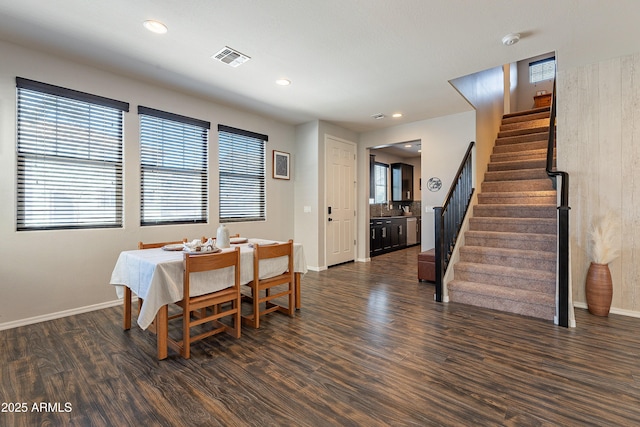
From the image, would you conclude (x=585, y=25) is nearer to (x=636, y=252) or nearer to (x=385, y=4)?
(x=385, y=4)

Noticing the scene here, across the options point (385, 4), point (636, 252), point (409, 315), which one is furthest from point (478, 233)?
point (385, 4)

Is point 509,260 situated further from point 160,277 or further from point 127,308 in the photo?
point 127,308

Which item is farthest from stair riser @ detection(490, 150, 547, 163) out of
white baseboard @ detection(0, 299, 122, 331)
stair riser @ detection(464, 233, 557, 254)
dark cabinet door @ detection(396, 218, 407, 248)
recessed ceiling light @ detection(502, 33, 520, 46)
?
white baseboard @ detection(0, 299, 122, 331)

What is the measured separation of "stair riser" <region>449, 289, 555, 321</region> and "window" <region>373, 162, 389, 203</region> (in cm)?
480

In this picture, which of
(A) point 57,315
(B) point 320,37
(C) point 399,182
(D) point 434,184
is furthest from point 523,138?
(A) point 57,315

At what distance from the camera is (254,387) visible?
75.3 inches

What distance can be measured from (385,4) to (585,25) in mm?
1814

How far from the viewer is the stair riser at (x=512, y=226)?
3.83 metres

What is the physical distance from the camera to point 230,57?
10.3 ft

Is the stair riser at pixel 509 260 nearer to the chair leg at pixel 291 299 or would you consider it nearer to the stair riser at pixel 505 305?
the stair riser at pixel 505 305

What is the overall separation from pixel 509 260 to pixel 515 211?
98 cm

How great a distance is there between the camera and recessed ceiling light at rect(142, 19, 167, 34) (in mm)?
2518

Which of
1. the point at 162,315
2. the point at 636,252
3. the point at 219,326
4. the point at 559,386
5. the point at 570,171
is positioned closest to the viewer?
the point at 559,386

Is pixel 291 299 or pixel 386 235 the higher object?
pixel 386 235
